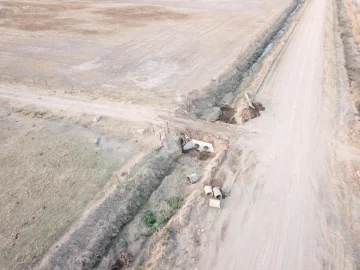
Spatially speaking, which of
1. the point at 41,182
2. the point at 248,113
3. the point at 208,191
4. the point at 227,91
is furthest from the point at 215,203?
the point at 227,91

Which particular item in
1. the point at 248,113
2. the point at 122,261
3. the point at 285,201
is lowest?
the point at 122,261

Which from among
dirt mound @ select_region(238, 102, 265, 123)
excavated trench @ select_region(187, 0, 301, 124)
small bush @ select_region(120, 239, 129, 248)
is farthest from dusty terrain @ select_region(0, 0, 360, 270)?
dirt mound @ select_region(238, 102, 265, 123)

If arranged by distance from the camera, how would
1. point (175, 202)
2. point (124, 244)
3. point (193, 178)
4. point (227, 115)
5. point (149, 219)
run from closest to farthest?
point (124, 244) → point (149, 219) → point (175, 202) → point (193, 178) → point (227, 115)

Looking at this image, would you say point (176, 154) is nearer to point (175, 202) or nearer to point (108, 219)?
point (175, 202)

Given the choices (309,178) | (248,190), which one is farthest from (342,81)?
(248,190)

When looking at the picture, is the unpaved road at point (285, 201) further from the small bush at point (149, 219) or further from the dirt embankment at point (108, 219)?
the dirt embankment at point (108, 219)

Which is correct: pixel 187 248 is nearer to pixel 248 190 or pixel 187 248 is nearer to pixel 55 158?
pixel 248 190

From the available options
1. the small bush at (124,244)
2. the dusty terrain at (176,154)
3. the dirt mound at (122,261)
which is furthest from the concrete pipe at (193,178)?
the dirt mound at (122,261)
